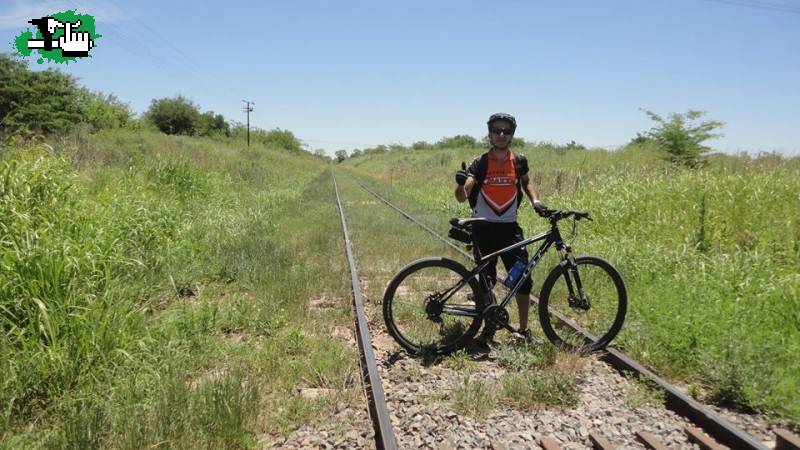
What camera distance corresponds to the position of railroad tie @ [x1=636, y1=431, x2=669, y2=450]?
10.3 ft

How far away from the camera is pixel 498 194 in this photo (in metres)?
4.69

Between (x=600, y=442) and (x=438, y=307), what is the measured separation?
6.48 ft

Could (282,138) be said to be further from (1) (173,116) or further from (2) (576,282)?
(2) (576,282)

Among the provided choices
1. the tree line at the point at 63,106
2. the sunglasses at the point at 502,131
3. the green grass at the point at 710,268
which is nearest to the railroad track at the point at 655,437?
the green grass at the point at 710,268

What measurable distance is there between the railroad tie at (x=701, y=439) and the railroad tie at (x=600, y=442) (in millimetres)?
550

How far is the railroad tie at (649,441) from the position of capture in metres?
3.13

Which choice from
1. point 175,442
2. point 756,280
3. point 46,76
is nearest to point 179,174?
point 175,442

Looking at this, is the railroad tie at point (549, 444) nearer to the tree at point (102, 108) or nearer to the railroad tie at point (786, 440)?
the railroad tie at point (786, 440)

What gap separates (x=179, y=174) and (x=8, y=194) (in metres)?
8.55

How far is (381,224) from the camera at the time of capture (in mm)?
11812

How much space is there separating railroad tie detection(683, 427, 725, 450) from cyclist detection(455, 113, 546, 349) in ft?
5.55

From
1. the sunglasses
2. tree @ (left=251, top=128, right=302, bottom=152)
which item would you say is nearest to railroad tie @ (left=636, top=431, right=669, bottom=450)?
the sunglasses

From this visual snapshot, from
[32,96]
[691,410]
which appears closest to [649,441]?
[691,410]

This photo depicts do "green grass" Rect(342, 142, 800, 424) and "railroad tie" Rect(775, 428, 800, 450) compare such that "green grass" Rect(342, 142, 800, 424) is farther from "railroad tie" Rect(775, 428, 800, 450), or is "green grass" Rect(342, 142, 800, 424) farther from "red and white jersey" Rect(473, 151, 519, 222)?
"red and white jersey" Rect(473, 151, 519, 222)
